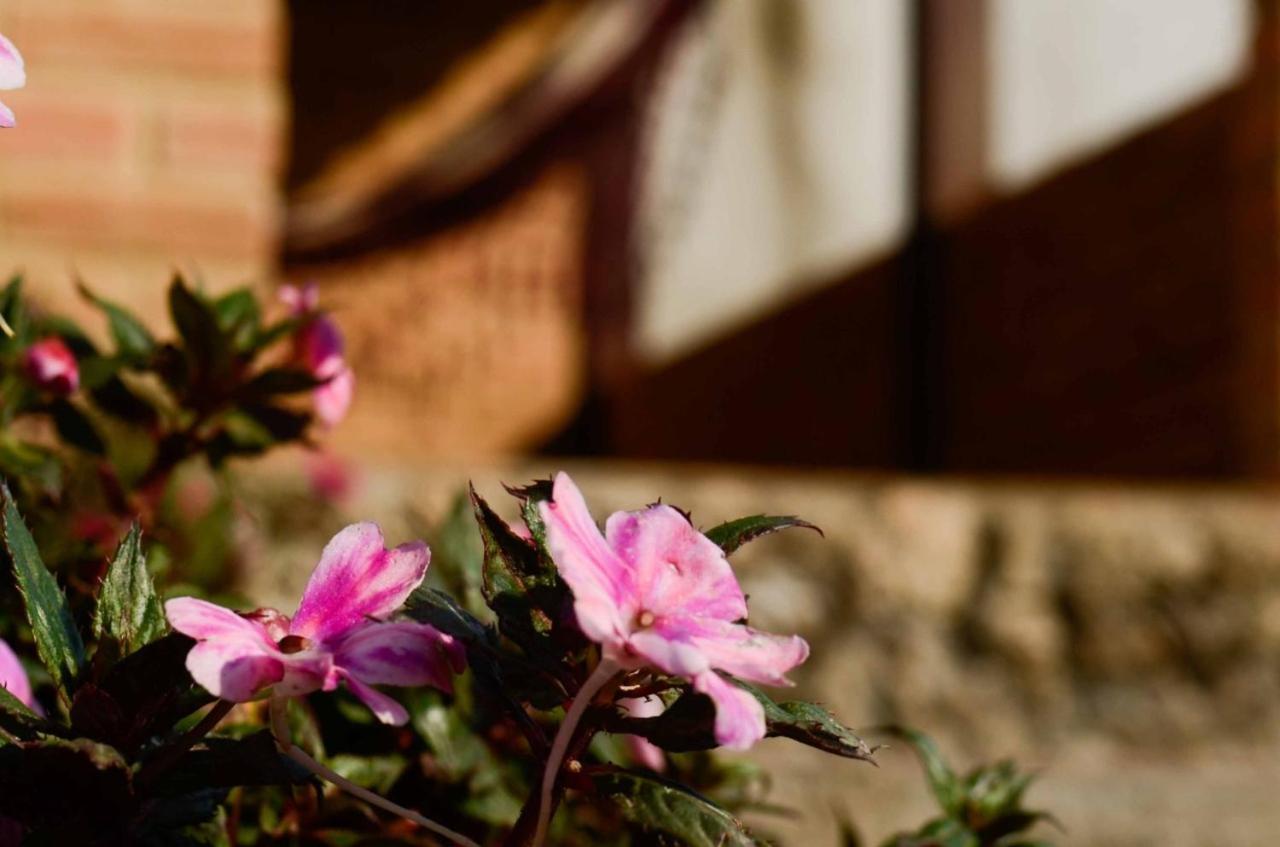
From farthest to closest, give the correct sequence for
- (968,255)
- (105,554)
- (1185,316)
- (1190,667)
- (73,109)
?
(968,255) → (1185,316) → (1190,667) → (73,109) → (105,554)

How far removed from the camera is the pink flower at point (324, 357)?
0.87m

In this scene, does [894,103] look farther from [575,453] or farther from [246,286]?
[246,286]

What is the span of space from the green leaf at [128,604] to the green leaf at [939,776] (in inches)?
14.9

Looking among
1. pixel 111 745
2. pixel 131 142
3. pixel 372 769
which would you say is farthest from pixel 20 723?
pixel 131 142

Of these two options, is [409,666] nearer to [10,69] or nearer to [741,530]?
[741,530]

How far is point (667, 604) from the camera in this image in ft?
1.61

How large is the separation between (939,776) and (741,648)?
0.35 meters

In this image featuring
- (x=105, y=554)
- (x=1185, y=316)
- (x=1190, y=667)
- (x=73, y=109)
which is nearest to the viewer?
(x=105, y=554)

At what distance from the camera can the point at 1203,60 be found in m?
4.21

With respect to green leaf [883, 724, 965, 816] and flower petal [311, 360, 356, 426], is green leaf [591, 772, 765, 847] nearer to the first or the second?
green leaf [883, 724, 965, 816]

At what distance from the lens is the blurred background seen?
2461 millimetres

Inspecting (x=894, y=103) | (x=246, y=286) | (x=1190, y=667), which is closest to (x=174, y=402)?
(x=246, y=286)

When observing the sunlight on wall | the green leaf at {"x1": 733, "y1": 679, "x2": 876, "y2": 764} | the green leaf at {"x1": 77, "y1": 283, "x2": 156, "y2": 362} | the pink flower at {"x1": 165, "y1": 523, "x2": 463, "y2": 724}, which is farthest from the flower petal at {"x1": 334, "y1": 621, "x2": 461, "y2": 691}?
the sunlight on wall

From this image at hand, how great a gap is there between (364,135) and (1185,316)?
444 centimetres
